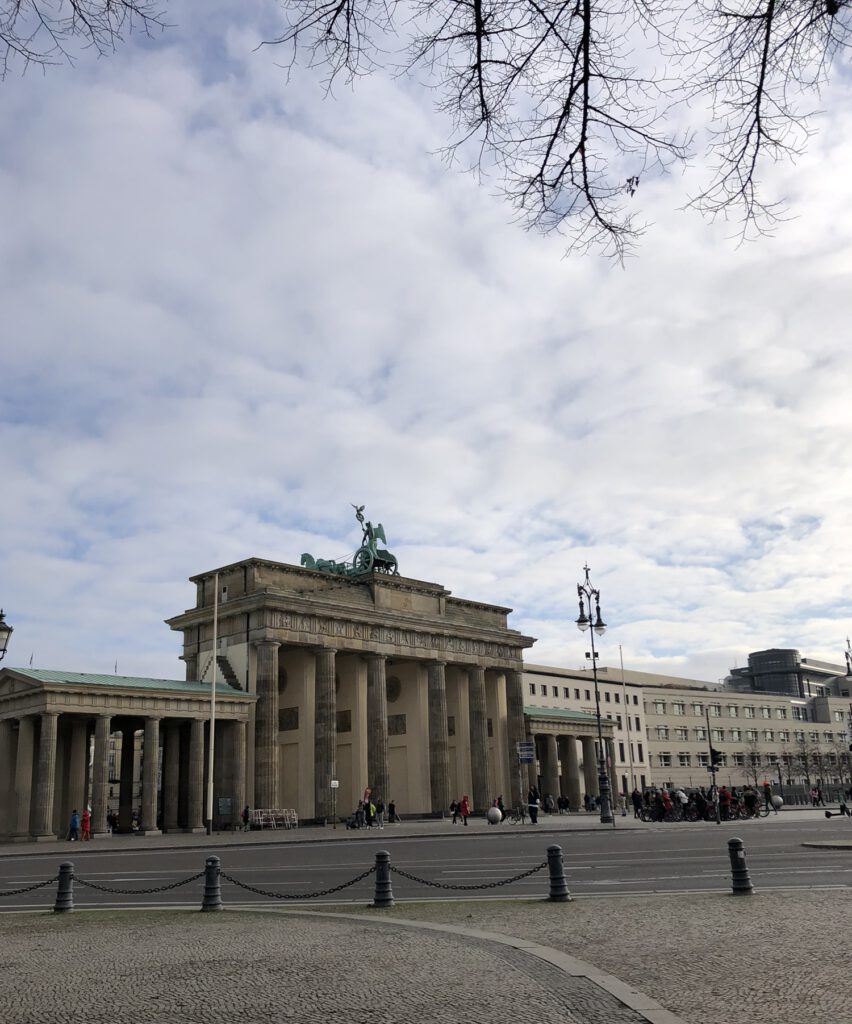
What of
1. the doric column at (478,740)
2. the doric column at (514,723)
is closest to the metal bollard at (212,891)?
the doric column at (478,740)

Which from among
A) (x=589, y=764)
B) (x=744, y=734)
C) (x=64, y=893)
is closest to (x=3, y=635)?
(x=64, y=893)

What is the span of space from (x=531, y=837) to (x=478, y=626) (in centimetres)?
3872

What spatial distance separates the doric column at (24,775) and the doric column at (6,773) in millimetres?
1286

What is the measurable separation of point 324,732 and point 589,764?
47.5 meters

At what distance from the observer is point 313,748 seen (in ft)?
205

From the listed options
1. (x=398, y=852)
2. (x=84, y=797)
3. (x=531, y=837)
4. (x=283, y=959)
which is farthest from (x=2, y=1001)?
(x=84, y=797)

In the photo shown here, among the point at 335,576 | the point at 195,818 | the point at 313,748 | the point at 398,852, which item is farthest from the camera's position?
the point at 335,576

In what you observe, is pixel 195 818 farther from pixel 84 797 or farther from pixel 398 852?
pixel 398 852

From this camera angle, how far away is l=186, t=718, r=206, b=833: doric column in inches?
2154

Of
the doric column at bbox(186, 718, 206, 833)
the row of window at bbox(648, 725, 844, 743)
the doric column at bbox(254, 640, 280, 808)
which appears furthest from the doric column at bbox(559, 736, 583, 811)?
the row of window at bbox(648, 725, 844, 743)

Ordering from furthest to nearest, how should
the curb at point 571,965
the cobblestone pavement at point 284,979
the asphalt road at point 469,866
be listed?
1. the asphalt road at point 469,866
2. the cobblestone pavement at point 284,979
3. the curb at point 571,965

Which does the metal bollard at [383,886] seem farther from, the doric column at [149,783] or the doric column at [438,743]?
the doric column at [438,743]

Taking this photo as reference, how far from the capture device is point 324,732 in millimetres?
61125

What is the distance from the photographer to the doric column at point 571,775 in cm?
8519
